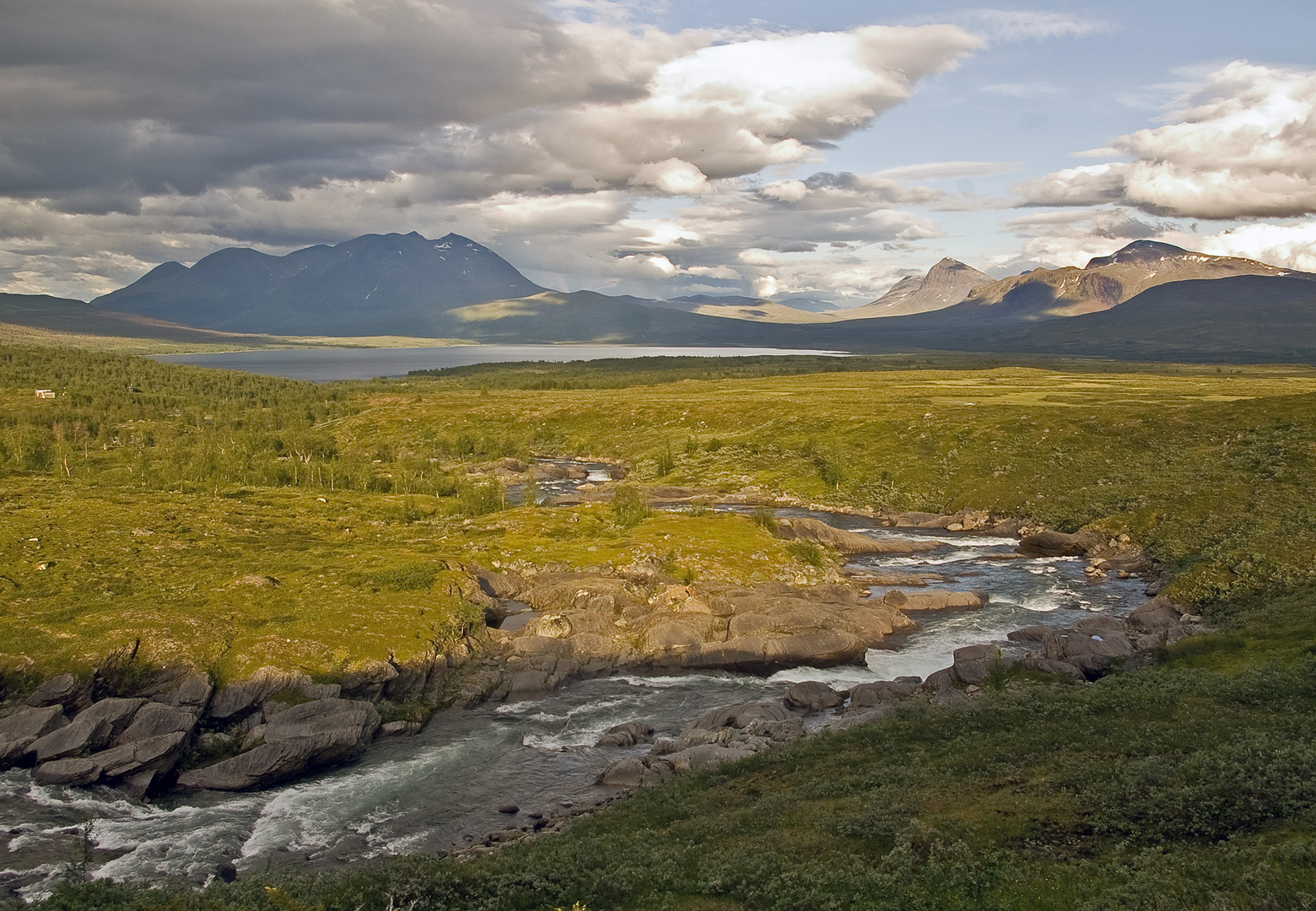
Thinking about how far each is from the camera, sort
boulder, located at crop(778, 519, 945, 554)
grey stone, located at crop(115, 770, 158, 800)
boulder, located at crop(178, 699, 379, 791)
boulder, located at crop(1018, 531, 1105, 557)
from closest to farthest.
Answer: grey stone, located at crop(115, 770, 158, 800), boulder, located at crop(178, 699, 379, 791), boulder, located at crop(1018, 531, 1105, 557), boulder, located at crop(778, 519, 945, 554)

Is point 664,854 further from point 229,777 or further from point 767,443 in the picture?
point 767,443

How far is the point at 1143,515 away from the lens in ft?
258

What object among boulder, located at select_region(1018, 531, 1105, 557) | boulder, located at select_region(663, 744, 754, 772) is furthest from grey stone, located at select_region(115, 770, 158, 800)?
boulder, located at select_region(1018, 531, 1105, 557)

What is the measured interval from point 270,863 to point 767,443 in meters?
101

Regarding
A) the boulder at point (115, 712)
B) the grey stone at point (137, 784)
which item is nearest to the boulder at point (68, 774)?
the grey stone at point (137, 784)

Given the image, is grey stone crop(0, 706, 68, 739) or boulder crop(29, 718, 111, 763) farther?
grey stone crop(0, 706, 68, 739)

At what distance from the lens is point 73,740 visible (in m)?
36.8

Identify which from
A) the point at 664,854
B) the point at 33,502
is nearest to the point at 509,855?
the point at 664,854

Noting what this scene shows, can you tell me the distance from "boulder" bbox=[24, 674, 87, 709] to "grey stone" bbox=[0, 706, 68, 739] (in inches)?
36.6

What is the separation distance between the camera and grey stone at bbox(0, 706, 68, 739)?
122 ft

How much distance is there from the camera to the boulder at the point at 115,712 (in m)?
37.8

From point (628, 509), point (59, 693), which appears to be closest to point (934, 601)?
point (628, 509)

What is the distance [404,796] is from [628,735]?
11.0 metres

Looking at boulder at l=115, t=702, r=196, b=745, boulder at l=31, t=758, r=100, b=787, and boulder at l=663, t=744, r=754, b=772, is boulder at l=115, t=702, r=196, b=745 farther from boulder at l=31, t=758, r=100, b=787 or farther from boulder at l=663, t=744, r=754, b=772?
boulder at l=663, t=744, r=754, b=772
